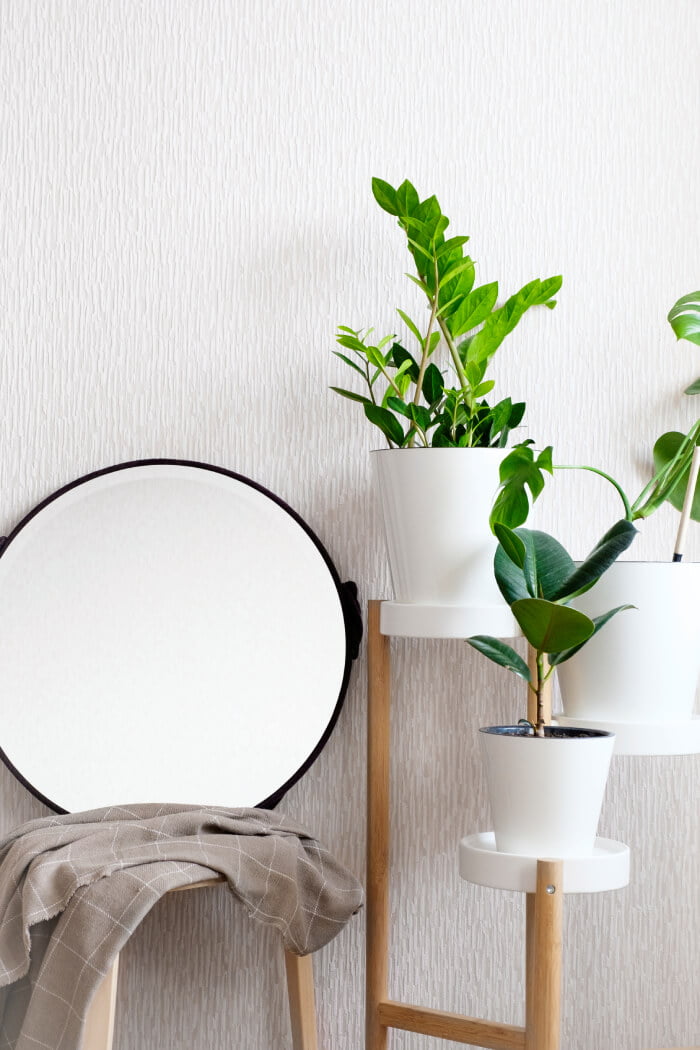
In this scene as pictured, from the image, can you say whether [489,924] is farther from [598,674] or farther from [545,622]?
[545,622]

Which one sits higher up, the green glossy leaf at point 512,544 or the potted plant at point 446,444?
the potted plant at point 446,444

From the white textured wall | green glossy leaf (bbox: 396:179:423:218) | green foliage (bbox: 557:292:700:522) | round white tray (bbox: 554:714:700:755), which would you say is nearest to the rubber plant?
round white tray (bbox: 554:714:700:755)

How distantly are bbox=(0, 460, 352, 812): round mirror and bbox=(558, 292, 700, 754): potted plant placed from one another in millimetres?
375

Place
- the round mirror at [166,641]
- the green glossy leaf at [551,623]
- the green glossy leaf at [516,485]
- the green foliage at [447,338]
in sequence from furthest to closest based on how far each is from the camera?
the round mirror at [166,641] → the green foliage at [447,338] → the green glossy leaf at [516,485] → the green glossy leaf at [551,623]

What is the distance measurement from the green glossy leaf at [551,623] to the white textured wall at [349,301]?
0.41 m

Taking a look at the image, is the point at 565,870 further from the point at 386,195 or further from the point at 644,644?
the point at 386,195

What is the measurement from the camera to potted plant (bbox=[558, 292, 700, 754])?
45.9 inches

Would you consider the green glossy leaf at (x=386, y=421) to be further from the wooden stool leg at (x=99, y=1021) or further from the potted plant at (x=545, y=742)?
the wooden stool leg at (x=99, y=1021)

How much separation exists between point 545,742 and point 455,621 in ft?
0.67

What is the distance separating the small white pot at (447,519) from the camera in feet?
3.96

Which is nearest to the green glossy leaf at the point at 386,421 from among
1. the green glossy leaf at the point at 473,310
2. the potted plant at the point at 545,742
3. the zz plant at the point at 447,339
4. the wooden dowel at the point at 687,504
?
the zz plant at the point at 447,339

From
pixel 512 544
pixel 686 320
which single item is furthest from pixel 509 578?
pixel 686 320

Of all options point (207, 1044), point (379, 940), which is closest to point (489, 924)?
point (379, 940)

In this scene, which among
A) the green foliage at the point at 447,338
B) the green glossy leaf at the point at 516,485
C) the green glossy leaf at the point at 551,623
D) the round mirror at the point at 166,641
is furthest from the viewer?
the round mirror at the point at 166,641
